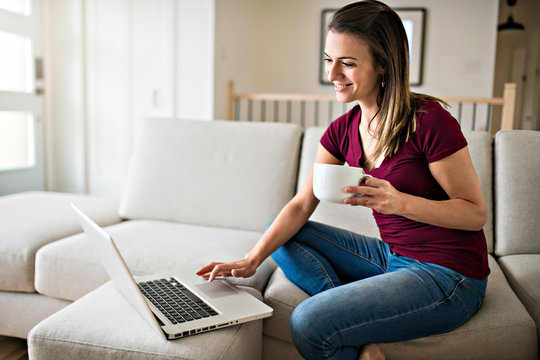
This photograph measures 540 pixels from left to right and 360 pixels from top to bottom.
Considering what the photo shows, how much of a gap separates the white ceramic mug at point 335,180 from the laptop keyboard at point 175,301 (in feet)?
1.29

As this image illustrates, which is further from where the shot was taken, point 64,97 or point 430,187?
point 64,97

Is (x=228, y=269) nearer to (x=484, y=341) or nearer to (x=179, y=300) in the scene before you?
(x=179, y=300)

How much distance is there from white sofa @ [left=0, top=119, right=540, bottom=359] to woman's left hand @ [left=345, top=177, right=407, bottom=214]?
345 millimetres

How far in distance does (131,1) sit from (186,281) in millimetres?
3051

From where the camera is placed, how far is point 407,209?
1.03 meters

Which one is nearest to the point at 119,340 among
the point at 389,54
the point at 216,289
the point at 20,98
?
the point at 216,289

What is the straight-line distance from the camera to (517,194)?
1624mm

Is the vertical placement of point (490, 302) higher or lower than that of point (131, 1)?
lower

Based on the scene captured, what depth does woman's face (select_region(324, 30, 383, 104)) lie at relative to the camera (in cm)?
114

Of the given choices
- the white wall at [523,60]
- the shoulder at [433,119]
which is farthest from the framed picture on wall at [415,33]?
the shoulder at [433,119]

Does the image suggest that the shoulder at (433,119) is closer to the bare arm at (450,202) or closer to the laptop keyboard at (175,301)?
the bare arm at (450,202)

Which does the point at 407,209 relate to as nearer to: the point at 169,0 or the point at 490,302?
the point at 490,302

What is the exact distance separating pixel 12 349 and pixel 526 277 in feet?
5.64

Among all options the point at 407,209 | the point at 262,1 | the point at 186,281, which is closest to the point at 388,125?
the point at 407,209
